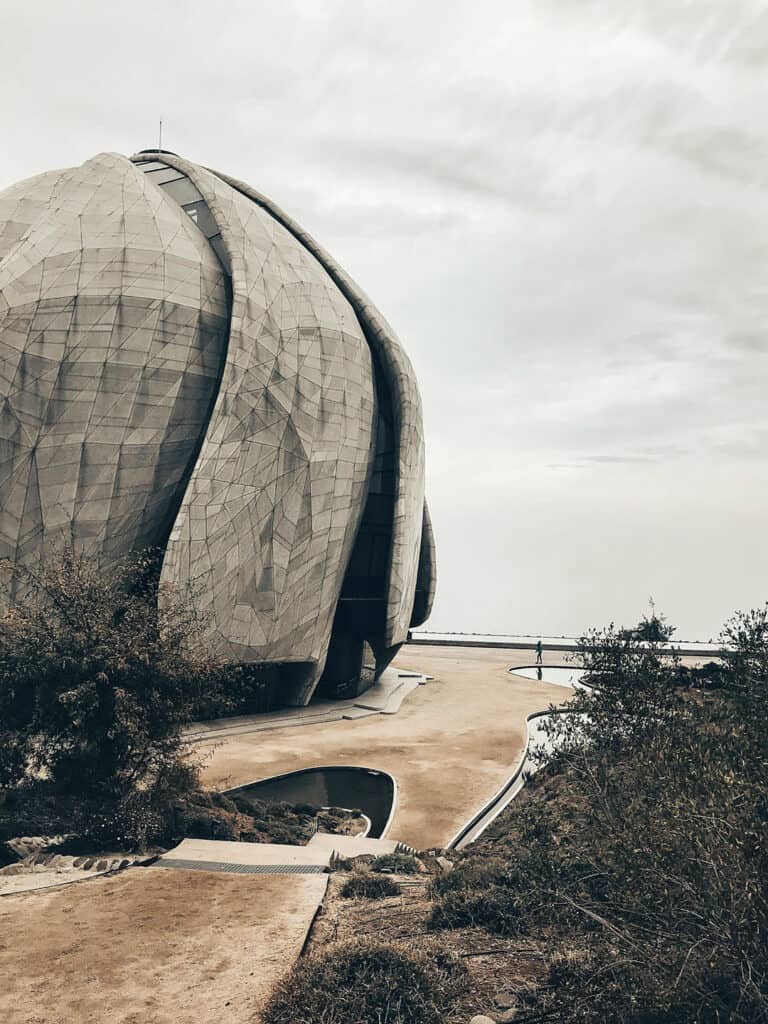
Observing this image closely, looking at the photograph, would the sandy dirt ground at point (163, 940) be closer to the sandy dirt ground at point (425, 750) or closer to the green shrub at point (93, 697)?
the sandy dirt ground at point (425, 750)

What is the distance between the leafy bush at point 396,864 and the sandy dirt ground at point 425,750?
2597 millimetres

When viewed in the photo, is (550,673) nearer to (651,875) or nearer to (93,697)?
(93,697)

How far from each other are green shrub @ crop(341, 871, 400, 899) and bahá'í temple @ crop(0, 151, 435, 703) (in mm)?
10201

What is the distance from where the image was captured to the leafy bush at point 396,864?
1230cm

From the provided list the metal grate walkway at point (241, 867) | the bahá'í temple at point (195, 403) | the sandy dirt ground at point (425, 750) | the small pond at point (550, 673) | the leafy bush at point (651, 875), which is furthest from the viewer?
the small pond at point (550, 673)

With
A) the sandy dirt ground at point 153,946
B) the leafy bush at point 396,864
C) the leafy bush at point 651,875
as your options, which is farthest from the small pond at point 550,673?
the sandy dirt ground at point 153,946

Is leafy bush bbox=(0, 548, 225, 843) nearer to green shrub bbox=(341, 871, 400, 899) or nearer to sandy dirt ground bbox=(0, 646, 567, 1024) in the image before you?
sandy dirt ground bbox=(0, 646, 567, 1024)

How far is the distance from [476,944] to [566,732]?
3539 mm

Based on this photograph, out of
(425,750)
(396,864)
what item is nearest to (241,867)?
(396,864)

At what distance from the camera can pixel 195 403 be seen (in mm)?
23484

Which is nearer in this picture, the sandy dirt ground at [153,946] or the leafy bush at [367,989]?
the leafy bush at [367,989]

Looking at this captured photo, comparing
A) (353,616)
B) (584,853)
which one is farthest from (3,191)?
(584,853)

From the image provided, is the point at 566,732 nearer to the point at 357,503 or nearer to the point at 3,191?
the point at 357,503

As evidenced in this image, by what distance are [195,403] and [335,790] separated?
12.8 meters
